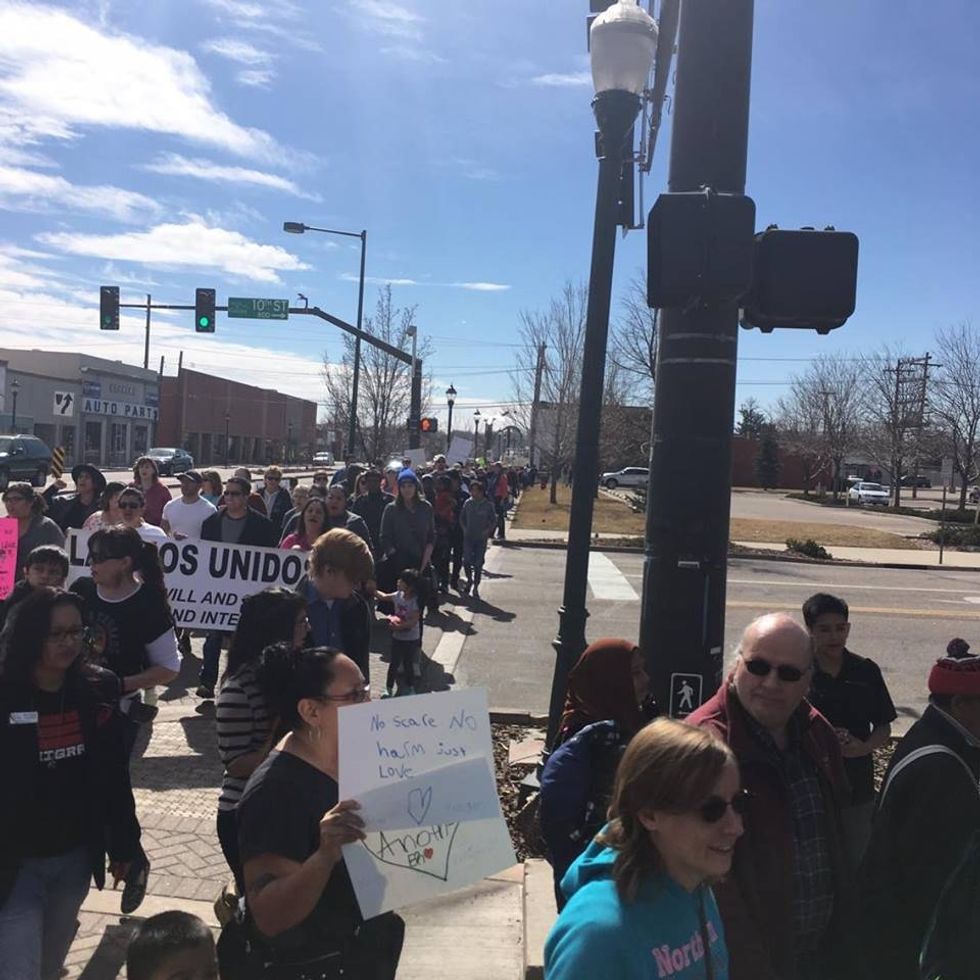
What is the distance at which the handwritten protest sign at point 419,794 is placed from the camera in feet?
7.02

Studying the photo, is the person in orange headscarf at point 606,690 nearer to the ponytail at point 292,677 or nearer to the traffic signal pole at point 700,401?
the traffic signal pole at point 700,401

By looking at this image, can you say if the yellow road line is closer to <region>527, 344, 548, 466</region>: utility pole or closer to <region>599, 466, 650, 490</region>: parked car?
<region>527, 344, 548, 466</region>: utility pole

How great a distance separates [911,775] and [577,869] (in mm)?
1224

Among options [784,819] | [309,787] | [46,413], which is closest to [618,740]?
[784,819]

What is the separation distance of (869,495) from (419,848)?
5893 centimetres

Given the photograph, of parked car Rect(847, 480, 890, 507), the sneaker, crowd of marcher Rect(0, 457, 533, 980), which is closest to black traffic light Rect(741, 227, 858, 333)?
crowd of marcher Rect(0, 457, 533, 980)

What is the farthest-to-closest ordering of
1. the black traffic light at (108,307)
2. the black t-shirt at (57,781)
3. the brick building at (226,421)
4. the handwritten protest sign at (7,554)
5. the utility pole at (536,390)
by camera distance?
1. the brick building at (226,421)
2. the utility pole at (536,390)
3. the black traffic light at (108,307)
4. the handwritten protest sign at (7,554)
5. the black t-shirt at (57,781)

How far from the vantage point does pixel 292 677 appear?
2492 mm

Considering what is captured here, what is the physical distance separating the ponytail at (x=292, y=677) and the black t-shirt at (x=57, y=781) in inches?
32.8

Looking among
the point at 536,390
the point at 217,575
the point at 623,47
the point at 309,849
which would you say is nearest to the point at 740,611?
the point at 217,575

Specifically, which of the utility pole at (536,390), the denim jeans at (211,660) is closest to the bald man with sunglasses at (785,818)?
the denim jeans at (211,660)

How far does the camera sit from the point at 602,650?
122 inches

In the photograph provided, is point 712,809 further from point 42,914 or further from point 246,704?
point 42,914

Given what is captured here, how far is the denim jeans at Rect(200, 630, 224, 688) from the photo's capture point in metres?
7.33
